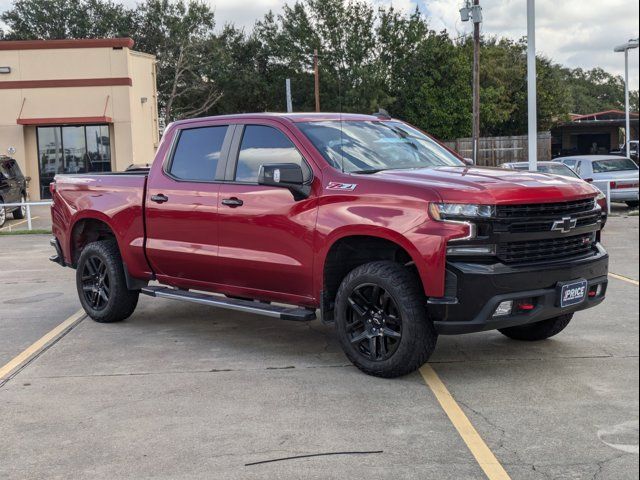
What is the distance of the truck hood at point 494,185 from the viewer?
5129mm

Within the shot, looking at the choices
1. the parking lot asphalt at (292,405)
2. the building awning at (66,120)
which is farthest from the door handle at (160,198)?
the building awning at (66,120)

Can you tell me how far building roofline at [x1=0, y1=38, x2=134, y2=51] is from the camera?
104 feet

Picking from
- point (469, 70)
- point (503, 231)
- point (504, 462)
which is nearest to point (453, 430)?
point (504, 462)

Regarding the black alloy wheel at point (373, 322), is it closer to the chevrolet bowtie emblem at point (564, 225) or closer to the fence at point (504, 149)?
the chevrolet bowtie emblem at point (564, 225)

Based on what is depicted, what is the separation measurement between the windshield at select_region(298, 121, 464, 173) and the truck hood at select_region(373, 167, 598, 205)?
1.23ft

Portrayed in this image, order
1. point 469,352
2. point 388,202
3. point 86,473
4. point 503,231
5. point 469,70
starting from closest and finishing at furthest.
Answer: point 86,473, point 503,231, point 388,202, point 469,352, point 469,70

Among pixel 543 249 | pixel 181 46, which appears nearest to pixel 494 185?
pixel 543 249

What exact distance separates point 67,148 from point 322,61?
25.4m

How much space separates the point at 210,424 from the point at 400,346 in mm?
1431

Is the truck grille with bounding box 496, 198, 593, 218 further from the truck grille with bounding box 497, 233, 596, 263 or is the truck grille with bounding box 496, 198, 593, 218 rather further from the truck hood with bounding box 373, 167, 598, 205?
the truck grille with bounding box 497, 233, 596, 263

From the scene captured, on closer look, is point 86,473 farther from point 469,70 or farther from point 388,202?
point 469,70

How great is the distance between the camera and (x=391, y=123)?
710 cm

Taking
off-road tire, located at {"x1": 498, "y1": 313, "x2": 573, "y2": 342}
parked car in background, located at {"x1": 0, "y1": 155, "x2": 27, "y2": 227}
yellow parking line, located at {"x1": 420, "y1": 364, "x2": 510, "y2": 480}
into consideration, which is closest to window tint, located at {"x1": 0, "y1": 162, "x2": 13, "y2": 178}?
parked car in background, located at {"x1": 0, "y1": 155, "x2": 27, "y2": 227}

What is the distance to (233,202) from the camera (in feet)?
21.3
